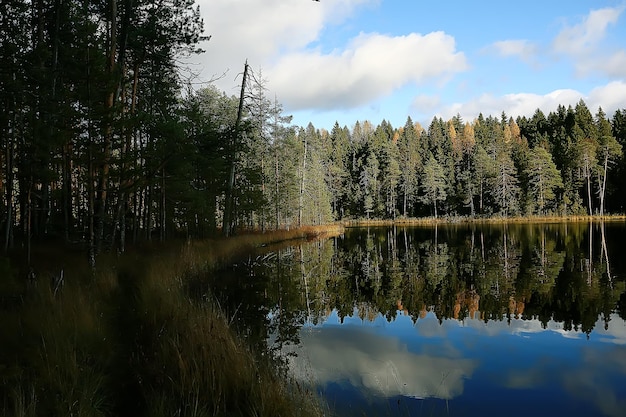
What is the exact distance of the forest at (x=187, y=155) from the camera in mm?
9570

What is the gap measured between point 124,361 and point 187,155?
623cm

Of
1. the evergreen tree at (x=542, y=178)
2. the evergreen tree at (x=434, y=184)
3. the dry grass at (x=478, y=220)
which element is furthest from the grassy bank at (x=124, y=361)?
the evergreen tree at (x=434, y=184)

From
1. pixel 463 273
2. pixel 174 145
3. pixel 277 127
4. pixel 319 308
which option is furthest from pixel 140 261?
pixel 277 127

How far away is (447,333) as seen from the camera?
9.47 m

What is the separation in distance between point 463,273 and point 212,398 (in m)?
14.9

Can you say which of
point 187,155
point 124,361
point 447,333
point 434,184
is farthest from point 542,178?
point 124,361

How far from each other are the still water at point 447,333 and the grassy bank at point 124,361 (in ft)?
4.58

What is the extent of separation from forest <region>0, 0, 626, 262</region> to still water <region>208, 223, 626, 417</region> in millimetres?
4805

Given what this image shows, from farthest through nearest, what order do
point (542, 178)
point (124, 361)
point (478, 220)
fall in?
1. point (478, 220)
2. point (542, 178)
3. point (124, 361)

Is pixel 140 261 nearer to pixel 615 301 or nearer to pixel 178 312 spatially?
pixel 178 312

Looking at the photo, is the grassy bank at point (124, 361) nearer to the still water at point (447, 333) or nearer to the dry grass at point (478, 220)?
the still water at point (447, 333)

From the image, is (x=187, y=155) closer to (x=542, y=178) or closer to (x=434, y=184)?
(x=542, y=178)

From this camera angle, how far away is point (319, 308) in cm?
1177

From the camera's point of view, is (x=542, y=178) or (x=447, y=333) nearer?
(x=447, y=333)
